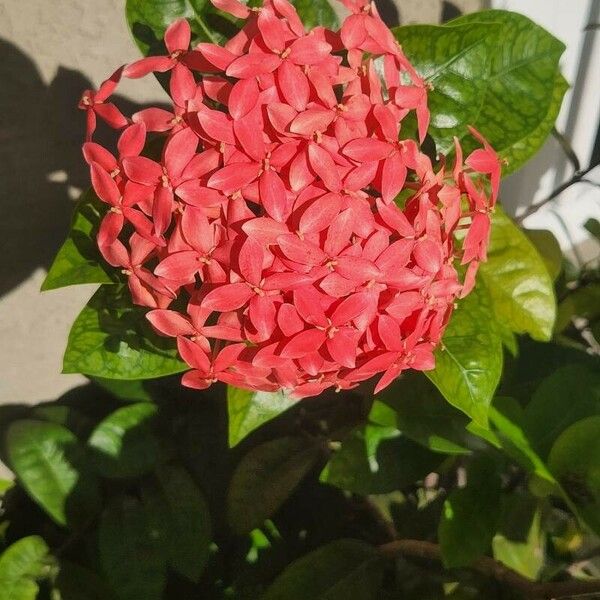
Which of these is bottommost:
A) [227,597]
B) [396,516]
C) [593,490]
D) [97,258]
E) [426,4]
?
[227,597]

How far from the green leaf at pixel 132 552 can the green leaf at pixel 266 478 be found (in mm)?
94

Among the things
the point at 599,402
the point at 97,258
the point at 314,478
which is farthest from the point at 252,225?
the point at 314,478

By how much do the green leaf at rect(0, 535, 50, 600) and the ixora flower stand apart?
18.5 inches

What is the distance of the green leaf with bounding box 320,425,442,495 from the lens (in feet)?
2.27

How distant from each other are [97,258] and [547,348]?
1.77ft

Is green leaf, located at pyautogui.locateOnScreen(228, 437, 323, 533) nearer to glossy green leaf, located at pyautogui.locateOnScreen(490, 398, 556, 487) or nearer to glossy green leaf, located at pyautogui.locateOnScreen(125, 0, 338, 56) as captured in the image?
glossy green leaf, located at pyautogui.locateOnScreen(490, 398, 556, 487)

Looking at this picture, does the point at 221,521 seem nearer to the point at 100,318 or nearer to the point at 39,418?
the point at 39,418

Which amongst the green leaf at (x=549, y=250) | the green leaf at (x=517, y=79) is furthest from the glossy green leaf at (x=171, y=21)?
the green leaf at (x=549, y=250)

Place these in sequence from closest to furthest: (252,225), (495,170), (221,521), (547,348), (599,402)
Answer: (252,225) → (495,170) → (599,402) → (547,348) → (221,521)

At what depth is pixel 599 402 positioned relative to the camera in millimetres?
683

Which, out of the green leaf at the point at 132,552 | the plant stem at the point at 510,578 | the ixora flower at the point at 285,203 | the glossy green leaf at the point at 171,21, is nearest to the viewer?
the ixora flower at the point at 285,203

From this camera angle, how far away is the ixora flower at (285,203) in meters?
0.41

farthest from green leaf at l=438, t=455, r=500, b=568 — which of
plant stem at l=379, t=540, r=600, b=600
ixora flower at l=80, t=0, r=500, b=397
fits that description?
ixora flower at l=80, t=0, r=500, b=397

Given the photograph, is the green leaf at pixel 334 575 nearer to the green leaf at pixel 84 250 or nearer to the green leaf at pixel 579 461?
the green leaf at pixel 579 461
